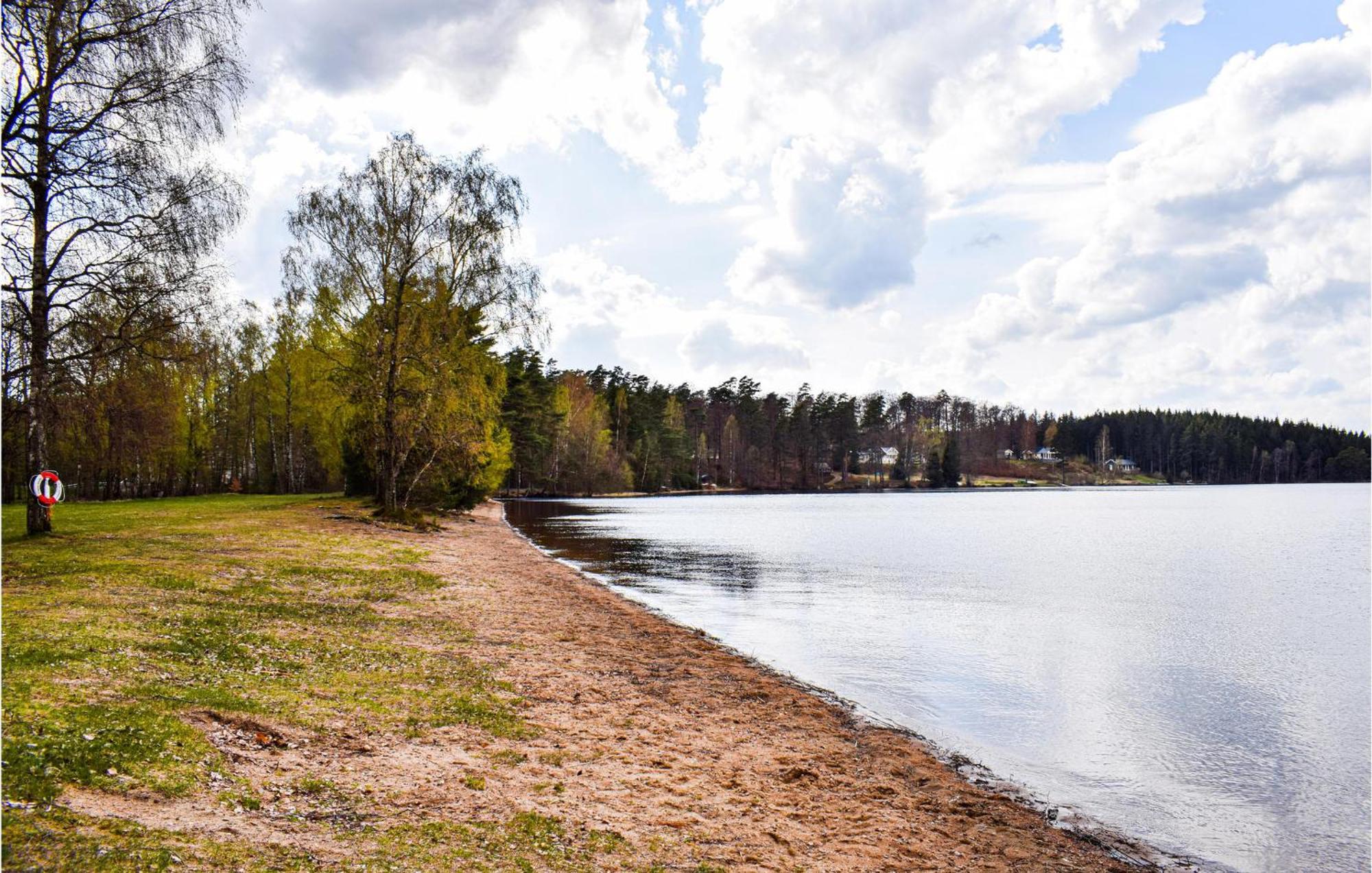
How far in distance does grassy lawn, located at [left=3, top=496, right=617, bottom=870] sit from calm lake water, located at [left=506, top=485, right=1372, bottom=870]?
22.2ft

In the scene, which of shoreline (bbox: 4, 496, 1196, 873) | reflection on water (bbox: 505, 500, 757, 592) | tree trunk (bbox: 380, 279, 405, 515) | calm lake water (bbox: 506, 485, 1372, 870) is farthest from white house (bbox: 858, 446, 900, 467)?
shoreline (bbox: 4, 496, 1196, 873)

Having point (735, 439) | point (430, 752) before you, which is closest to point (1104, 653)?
point (430, 752)

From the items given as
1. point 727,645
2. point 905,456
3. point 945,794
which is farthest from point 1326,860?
point 905,456

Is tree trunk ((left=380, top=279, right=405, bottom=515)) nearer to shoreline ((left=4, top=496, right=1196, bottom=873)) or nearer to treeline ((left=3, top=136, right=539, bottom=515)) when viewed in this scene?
treeline ((left=3, top=136, right=539, bottom=515))

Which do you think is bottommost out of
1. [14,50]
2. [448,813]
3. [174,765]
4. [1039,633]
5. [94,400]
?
[1039,633]

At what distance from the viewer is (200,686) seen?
27.0 ft

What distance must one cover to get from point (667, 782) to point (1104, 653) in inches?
523

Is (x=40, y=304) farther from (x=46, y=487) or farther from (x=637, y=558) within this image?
(x=637, y=558)

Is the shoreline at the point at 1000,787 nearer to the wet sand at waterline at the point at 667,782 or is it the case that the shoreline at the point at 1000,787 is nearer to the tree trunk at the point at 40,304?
the wet sand at waterline at the point at 667,782

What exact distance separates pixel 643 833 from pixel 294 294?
35.7 meters

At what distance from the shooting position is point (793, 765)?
9.09m

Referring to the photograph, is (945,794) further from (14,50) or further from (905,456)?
(905,456)

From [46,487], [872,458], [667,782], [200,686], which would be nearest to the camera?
[667,782]

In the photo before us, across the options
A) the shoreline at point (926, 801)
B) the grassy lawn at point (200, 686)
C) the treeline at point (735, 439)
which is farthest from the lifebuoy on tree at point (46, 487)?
the treeline at point (735, 439)
